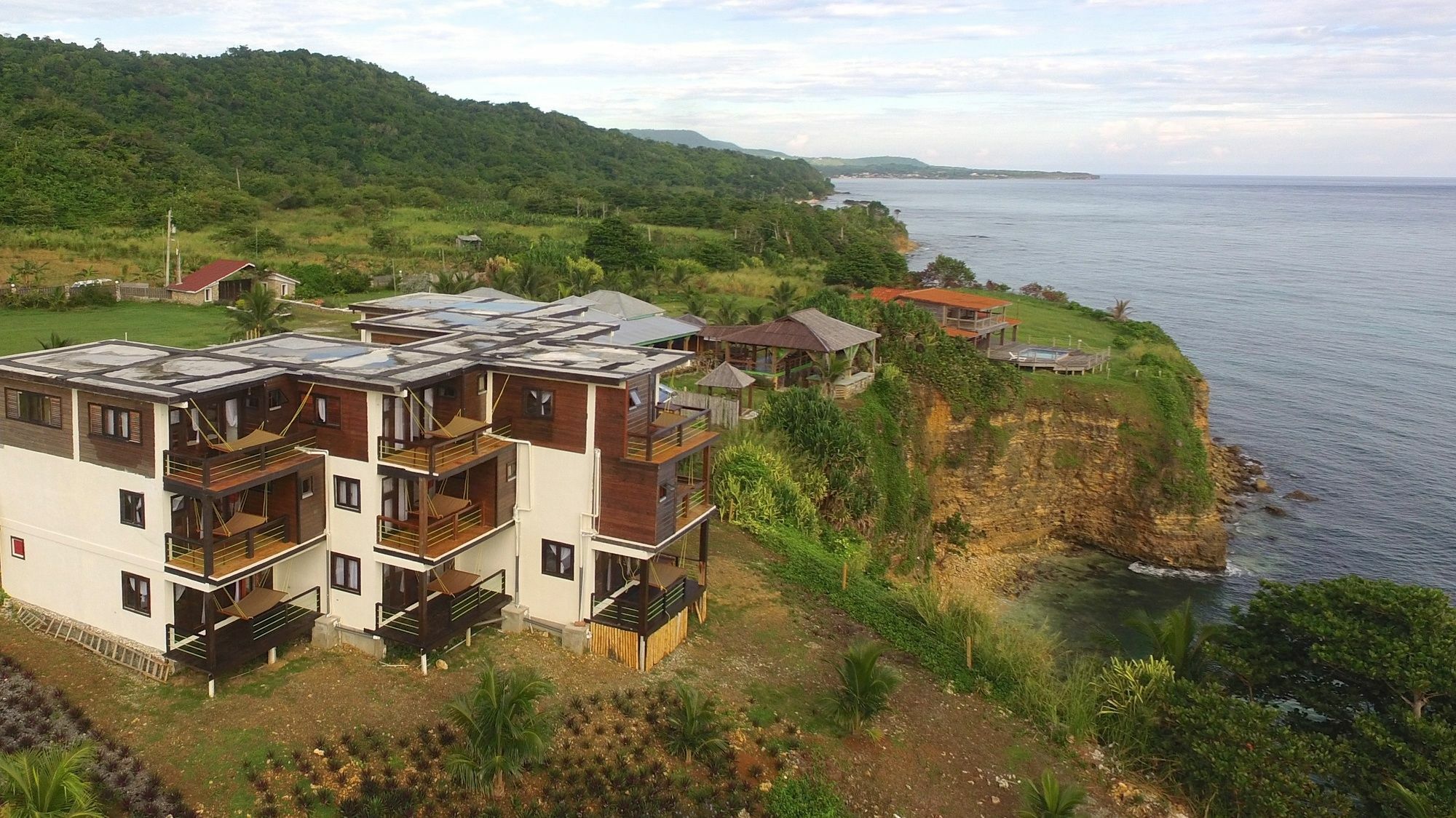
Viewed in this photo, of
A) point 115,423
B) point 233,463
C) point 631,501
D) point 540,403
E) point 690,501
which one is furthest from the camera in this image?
point 690,501

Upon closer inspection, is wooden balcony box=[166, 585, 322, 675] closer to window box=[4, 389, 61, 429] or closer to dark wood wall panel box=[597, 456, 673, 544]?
window box=[4, 389, 61, 429]

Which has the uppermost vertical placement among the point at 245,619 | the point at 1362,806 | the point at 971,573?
the point at 245,619

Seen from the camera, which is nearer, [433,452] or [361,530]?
[433,452]

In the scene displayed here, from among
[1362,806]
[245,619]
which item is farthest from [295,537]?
[1362,806]

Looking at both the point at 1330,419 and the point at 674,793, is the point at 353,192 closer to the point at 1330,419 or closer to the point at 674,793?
the point at 1330,419

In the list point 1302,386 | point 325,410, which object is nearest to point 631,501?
point 325,410

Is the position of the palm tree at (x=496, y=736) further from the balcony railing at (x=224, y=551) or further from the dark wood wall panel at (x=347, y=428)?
the dark wood wall panel at (x=347, y=428)

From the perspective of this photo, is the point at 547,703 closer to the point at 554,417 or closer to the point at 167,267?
the point at 554,417
